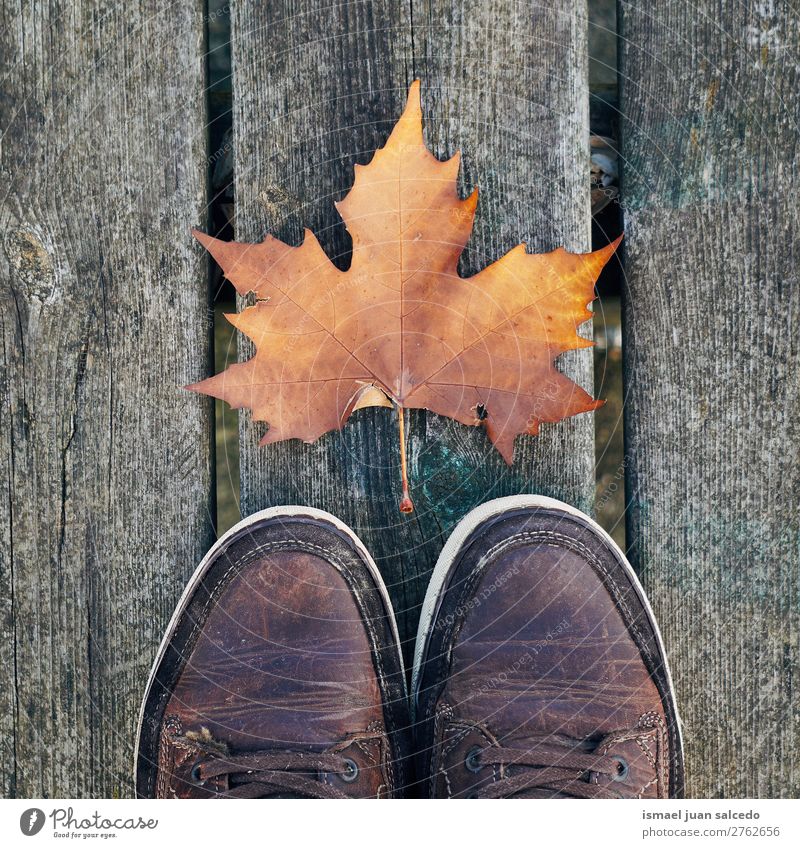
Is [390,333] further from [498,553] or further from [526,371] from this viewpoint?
[498,553]

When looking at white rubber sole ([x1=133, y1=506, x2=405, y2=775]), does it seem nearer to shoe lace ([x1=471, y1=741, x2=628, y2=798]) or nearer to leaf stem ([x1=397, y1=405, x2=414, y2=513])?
leaf stem ([x1=397, y1=405, x2=414, y2=513])

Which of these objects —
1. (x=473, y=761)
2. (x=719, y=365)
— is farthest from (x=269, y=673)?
(x=719, y=365)

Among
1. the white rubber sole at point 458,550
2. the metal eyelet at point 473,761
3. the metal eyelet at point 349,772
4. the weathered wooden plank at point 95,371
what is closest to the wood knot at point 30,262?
the weathered wooden plank at point 95,371

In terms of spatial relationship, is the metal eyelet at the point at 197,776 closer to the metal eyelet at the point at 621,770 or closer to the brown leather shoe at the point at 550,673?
the brown leather shoe at the point at 550,673

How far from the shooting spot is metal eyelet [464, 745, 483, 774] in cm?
121

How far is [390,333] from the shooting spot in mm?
1110

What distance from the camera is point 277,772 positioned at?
1.20 m

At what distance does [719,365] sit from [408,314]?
22.0 inches
